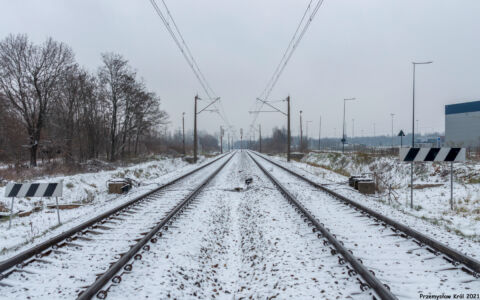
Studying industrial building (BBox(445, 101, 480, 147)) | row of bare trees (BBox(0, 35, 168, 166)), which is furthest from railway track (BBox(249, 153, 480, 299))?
industrial building (BBox(445, 101, 480, 147))

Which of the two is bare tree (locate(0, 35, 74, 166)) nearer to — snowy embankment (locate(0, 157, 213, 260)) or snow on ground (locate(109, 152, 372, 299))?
snowy embankment (locate(0, 157, 213, 260))

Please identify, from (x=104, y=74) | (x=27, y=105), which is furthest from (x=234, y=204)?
(x=104, y=74)

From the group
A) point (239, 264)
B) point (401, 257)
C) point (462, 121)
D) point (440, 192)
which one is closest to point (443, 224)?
point (401, 257)

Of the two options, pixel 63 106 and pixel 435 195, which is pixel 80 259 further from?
pixel 63 106

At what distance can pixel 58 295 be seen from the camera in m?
3.70

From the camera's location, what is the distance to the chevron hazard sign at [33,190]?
25.7 ft

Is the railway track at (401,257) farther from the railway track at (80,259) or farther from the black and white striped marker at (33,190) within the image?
the black and white striped marker at (33,190)

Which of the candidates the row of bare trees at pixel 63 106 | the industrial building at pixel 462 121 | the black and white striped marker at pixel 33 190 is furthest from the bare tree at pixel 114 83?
the industrial building at pixel 462 121

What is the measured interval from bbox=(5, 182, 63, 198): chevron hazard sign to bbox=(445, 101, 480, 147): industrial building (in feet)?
240

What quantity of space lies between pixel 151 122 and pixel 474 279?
122 ft

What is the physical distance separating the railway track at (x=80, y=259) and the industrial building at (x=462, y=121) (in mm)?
72542

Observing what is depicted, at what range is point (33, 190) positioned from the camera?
7938 millimetres

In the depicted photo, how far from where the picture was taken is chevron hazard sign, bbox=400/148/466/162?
29.5 ft

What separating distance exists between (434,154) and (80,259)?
32.9ft
